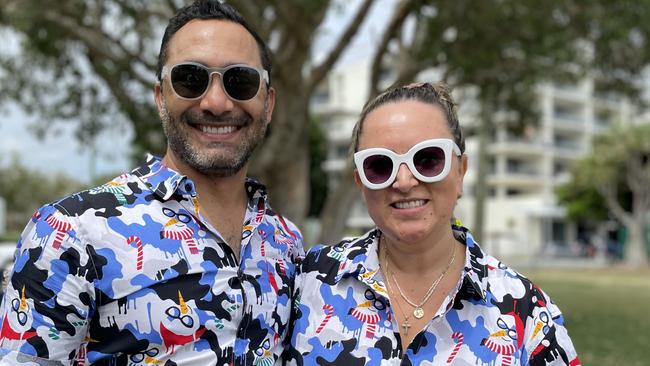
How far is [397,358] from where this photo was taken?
2.35 metres

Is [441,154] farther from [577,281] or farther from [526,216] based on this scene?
[526,216]

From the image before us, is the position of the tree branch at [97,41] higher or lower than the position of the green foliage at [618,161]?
higher

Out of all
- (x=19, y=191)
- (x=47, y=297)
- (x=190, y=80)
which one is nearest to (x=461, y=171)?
(x=190, y=80)

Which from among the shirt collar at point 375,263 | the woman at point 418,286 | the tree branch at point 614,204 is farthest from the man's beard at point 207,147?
the tree branch at point 614,204

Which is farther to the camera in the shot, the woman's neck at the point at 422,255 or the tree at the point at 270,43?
the tree at the point at 270,43

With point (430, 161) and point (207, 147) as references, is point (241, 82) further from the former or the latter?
point (430, 161)

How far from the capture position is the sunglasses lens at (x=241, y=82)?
2.53 m

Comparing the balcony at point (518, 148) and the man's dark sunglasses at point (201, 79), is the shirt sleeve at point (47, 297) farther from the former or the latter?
the balcony at point (518, 148)

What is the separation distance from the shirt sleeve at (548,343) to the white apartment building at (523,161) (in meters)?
47.2

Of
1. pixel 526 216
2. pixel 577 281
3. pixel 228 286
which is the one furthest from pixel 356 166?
pixel 526 216

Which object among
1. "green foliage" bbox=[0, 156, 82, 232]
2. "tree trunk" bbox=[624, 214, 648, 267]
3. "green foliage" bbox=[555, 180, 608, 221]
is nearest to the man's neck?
"tree trunk" bbox=[624, 214, 648, 267]

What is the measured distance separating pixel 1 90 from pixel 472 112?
425 inches

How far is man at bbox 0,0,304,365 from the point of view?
6.96ft

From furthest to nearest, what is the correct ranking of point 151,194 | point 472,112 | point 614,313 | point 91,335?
1. point 472,112
2. point 614,313
3. point 151,194
4. point 91,335
